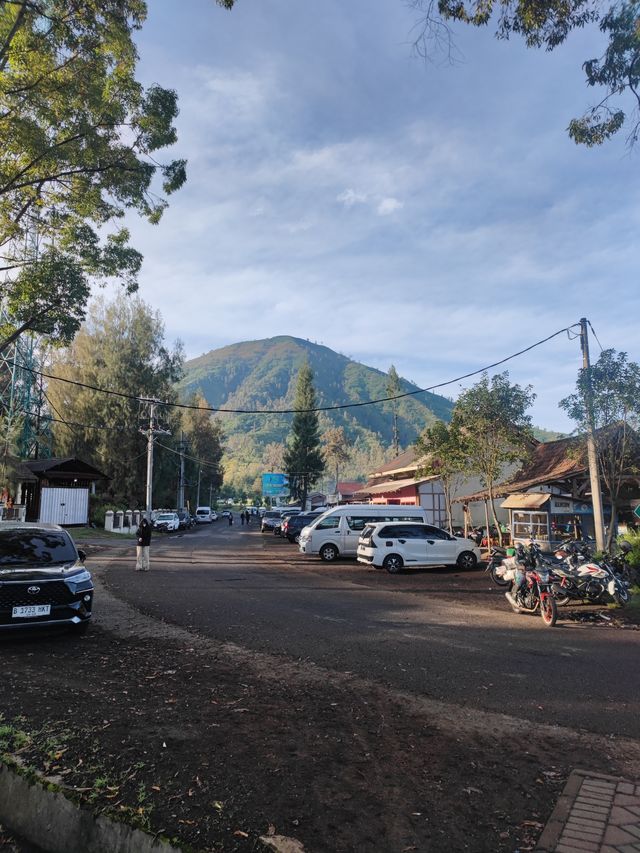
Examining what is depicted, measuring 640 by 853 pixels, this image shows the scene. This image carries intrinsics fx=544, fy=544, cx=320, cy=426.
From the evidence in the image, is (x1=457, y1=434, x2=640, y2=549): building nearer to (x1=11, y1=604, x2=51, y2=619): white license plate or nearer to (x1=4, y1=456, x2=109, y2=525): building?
(x1=11, y1=604, x2=51, y2=619): white license plate

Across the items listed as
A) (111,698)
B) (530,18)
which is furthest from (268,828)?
(530,18)

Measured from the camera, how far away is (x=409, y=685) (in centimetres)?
605

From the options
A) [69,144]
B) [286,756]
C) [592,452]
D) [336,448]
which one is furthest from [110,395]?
[336,448]

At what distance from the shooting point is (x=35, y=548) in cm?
852

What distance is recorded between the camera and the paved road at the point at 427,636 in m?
5.80

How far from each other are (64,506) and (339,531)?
68.5 ft

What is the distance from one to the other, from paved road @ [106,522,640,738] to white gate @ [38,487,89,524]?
19.8 m

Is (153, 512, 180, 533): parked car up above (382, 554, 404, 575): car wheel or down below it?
above

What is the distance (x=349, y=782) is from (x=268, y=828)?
827mm

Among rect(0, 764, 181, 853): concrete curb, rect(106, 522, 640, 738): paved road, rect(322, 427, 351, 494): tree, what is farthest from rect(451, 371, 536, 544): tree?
rect(322, 427, 351, 494): tree

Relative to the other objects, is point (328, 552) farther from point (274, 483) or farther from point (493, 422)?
point (274, 483)

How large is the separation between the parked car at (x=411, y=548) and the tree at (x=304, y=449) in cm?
5858

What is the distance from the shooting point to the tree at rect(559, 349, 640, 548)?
14.7m

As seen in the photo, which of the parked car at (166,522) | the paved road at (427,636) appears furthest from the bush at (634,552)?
the parked car at (166,522)
